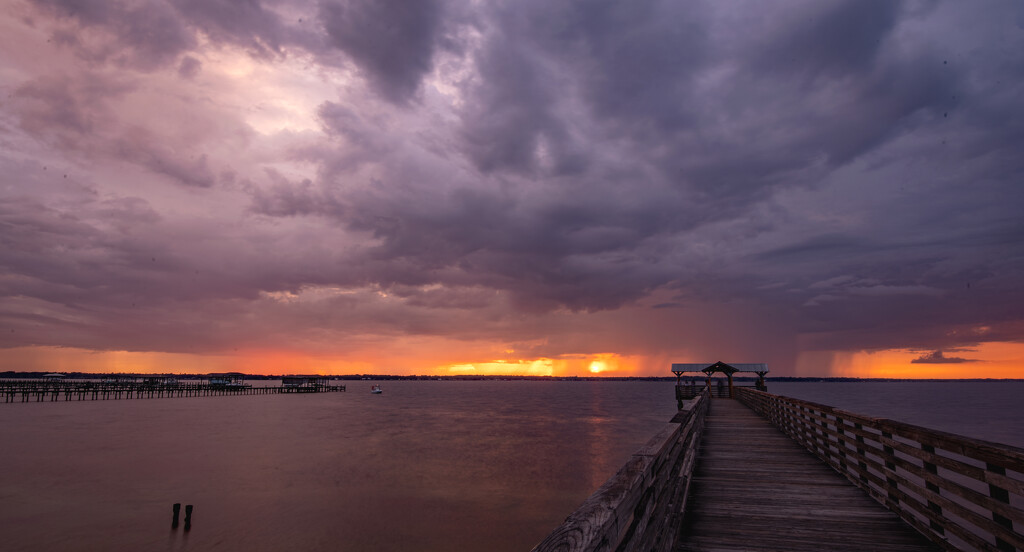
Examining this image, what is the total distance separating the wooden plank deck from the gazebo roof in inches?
1294

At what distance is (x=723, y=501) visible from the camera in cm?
705

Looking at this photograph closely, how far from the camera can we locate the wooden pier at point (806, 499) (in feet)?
10.1

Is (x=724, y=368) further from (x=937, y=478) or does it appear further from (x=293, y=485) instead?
(x=937, y=478)

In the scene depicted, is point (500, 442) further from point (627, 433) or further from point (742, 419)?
point (742, 419)

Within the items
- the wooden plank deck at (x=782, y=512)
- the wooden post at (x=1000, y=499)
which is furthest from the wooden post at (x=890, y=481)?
the wooden post at (x=1000, y=499)

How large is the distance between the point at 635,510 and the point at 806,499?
5.67 m

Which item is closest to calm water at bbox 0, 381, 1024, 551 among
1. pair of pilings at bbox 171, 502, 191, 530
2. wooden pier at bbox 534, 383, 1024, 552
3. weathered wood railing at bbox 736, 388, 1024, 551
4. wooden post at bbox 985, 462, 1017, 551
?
pair of pilings at bbox 171, 502, 191, 530

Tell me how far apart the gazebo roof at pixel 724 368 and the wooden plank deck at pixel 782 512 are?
32.9 meters

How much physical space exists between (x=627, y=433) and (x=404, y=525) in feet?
101

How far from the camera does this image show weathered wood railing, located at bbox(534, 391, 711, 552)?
209 centimetres

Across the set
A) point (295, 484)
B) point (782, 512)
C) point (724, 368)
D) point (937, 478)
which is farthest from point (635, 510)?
point (724, 368)

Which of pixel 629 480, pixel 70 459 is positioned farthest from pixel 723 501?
pixel 70 459

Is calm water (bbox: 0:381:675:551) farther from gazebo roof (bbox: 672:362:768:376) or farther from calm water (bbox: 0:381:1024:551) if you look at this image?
gazebo roof (bbox: 672:362:768:376)

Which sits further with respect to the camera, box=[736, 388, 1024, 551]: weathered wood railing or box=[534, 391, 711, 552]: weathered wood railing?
box=[736, 388, 1024, 551]: weathered wood railing
